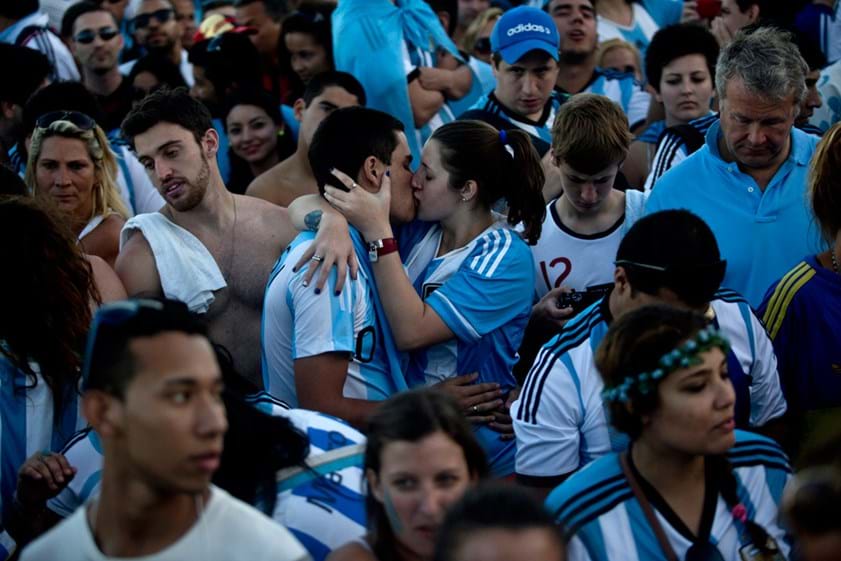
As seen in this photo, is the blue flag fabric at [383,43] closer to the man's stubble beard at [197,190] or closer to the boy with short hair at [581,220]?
the man's stubble beard at [197,190]

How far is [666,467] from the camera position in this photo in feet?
10.6

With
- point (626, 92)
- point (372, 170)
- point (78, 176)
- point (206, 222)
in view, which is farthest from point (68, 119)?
point (626, 92)

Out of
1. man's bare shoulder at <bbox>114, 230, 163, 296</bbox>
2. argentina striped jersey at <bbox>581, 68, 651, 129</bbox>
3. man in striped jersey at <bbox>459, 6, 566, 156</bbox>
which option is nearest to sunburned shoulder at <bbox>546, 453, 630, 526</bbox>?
man's bare shoulder at <bbox>114, 230, 163, 296</bbox>

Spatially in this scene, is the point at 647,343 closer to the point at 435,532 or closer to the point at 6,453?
the point at 435,532

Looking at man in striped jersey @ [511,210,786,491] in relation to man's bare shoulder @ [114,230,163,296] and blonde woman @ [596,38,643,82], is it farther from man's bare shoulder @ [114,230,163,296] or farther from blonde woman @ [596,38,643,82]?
blonde woman @ [596,38,643,82]

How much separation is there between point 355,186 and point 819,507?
2.31 metres

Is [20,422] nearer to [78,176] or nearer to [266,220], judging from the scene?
[266,220]

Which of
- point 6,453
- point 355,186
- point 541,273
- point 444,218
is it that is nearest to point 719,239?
point 541,273

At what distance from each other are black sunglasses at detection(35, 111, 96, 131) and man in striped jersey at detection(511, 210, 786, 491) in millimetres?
2730

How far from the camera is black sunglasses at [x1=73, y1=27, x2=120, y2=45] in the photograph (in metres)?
7.68

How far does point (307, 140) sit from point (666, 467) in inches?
127

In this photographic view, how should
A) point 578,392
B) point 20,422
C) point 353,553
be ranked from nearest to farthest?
1. point 353,553
2. point 578,392
3. point 20,422

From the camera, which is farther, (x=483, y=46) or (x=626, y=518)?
(x=483, y=46)

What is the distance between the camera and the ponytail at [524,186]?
4469mm
